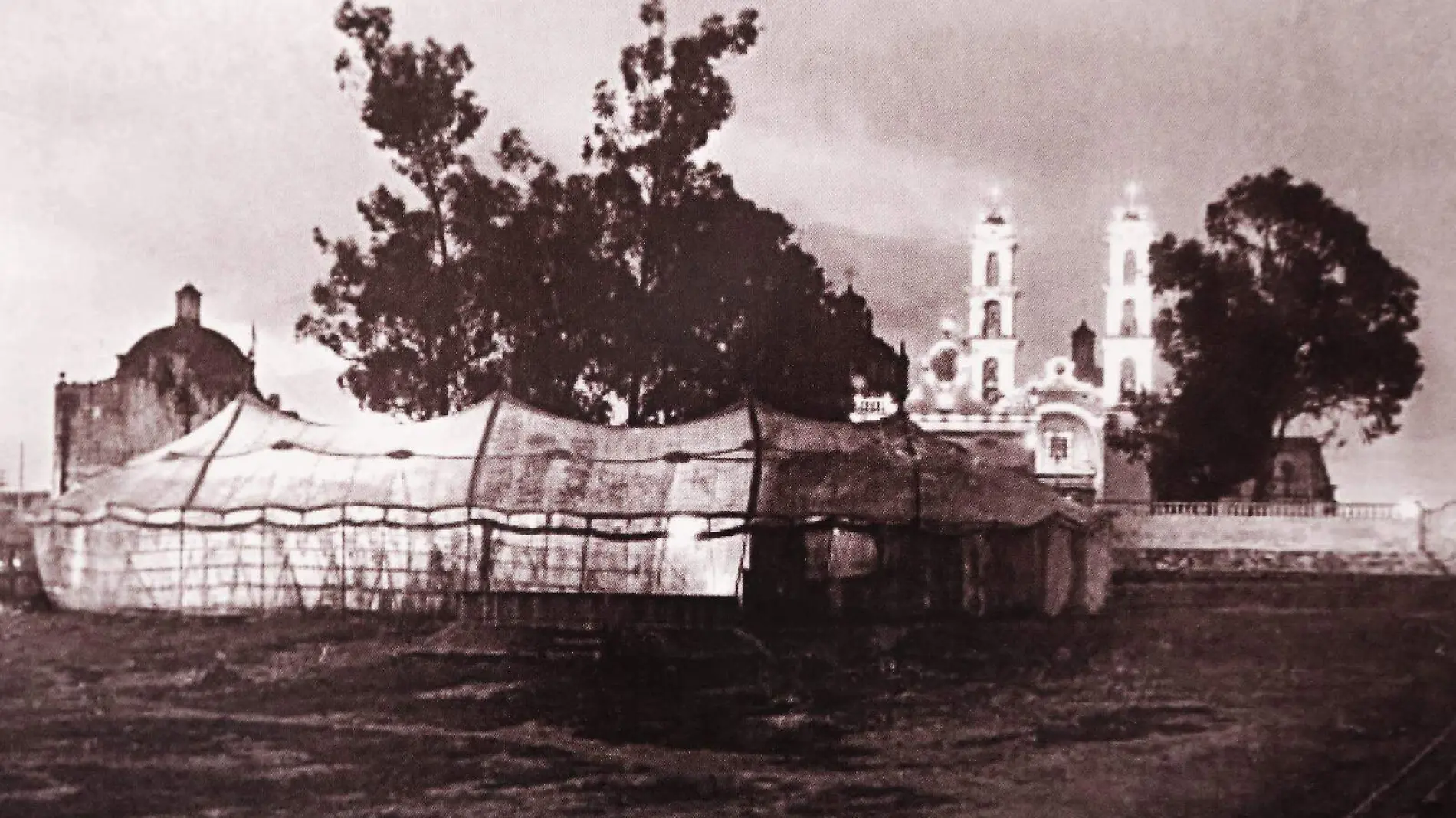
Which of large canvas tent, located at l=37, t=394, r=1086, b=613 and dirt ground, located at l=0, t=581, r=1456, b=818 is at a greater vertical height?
large canvas tent, located at l=37, t=394, r=1086, b=613

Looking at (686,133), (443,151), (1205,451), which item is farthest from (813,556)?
(1205,451)

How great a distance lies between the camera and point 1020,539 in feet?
49.5

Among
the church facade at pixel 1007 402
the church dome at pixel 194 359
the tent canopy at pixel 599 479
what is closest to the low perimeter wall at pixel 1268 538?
the church facade at pixel 1007 402

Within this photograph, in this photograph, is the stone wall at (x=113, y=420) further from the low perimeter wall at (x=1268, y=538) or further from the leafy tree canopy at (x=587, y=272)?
the low perimeter wall at (x=1268, y=538)

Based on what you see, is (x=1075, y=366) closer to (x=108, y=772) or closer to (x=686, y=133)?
(x=686, y=133)

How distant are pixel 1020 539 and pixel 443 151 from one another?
849cm

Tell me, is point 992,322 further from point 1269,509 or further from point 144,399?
point 144,399

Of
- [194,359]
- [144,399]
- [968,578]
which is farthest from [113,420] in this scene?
[968,578]

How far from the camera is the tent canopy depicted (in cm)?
1433

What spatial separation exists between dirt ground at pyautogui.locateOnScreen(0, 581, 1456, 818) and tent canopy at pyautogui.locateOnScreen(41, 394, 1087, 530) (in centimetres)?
118

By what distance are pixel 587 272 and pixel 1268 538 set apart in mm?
14936

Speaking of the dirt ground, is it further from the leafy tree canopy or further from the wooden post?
the leafy tree canopy

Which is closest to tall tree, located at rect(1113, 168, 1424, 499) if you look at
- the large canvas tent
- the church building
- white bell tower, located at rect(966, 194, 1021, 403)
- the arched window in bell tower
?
the large canvas tent

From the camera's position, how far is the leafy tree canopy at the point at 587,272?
714 inches
